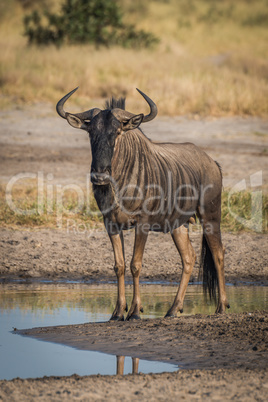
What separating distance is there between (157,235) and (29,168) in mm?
3983

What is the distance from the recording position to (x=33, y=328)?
20.0 feet

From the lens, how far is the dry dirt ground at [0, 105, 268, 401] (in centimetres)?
435

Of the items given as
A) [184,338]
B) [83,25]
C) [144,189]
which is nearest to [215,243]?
[144,189]

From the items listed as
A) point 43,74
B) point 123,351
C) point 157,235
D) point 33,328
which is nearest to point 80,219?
point 157,235

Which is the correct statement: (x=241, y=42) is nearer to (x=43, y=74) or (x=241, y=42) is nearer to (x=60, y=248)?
(x=43, y=74)

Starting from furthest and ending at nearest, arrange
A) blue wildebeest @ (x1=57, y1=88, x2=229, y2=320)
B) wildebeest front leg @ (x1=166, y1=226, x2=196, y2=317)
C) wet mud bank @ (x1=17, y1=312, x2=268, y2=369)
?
1. wildebeest front leg @ (x1=166, y1=226, x2=196, y2=317)
2. blue wildebeest @ (x1=57, y1=88, x2=229, y2=320)
3. wet mud bank @ (x1=17, y1=312, x2=268, y2=369)

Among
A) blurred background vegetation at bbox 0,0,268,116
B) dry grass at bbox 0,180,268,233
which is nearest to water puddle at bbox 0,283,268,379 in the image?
dry grass at bbox 0,180,268,233

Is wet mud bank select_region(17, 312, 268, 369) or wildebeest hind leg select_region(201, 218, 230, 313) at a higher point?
wildebeest hind leg select_region(201, 218, 230, 313)

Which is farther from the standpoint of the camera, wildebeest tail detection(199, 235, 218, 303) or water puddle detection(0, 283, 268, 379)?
wildebeest tail detection(199, 235, 218, 303)

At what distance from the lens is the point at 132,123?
6.28 metres

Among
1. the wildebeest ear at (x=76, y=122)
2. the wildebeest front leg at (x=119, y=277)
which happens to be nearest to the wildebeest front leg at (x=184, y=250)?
the wildebeest front leg at (x=119, y=277)

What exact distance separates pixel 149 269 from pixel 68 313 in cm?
206

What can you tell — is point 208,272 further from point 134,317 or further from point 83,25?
point 83,25

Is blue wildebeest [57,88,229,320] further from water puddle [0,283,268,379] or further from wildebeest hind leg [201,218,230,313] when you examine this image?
water puddle [0,283,268,379]
